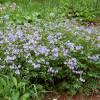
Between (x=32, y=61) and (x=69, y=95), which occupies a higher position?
(x=32, y=61)

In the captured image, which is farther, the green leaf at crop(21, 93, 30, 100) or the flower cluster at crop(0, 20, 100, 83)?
the flower cluster at crop(0, 20, 100, 83)

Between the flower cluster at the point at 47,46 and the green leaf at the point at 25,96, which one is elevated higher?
the flower cluster at the point at 47,46

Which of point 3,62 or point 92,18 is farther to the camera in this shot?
point 92,18

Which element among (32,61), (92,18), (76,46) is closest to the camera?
(32,61)

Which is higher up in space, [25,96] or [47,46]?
[47,46]

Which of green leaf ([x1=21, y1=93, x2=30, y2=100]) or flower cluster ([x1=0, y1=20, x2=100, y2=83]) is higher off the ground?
flower cluster ([x1=0, y1=20, x2=100, y2=83])

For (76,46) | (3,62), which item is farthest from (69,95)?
(3,62)

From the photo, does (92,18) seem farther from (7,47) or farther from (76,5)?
(7,47)

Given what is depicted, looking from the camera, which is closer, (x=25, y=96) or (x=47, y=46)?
(x=25, y=96)

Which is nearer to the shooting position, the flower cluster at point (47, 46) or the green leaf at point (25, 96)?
the green leaf at point (25, 96)

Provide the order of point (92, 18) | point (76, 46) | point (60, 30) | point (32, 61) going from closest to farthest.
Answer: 1. point (32, 61)
2. point (76, 46)
3. point (60, 30)
4. point (92, 18)
